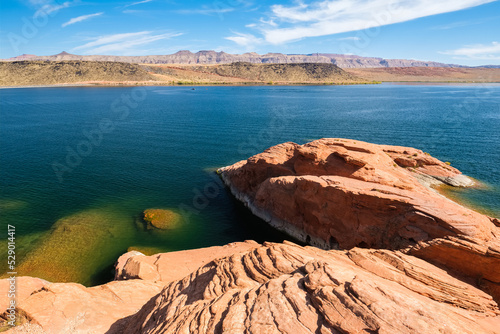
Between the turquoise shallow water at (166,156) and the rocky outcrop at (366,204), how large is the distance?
149 inches

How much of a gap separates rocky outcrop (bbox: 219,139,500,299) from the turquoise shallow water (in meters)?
3.78

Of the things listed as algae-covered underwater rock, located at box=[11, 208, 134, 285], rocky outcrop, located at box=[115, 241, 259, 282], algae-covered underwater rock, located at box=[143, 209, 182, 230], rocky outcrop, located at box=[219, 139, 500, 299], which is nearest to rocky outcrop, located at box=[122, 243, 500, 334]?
rocky outcrop, located at box=[219, 139, 500, 299]

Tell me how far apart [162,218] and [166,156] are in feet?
78.9

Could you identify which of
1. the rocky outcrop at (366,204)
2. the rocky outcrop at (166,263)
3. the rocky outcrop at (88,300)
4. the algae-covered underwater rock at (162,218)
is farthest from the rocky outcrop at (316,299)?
the algae-covered underwater rock at (162,218)

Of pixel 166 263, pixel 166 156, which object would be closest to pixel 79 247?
pixel 166 263

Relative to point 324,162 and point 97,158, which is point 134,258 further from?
point 97,158

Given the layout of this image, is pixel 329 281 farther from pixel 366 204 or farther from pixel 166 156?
pixel 166 156

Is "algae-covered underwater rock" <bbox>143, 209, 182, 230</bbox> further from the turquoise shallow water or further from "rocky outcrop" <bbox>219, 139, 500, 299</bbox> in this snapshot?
"rocky outcrop" <bbox>219, 139, 500, 299</bbox>

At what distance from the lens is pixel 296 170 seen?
35875 mm

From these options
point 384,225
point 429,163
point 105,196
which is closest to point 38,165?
point 105,196

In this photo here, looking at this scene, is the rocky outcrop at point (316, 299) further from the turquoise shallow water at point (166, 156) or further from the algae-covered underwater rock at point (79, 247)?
the turquoise shallow water at point (166, 156)

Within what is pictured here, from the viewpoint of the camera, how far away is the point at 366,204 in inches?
992

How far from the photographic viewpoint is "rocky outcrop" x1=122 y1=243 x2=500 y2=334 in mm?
10875

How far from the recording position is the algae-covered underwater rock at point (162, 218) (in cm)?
3424
